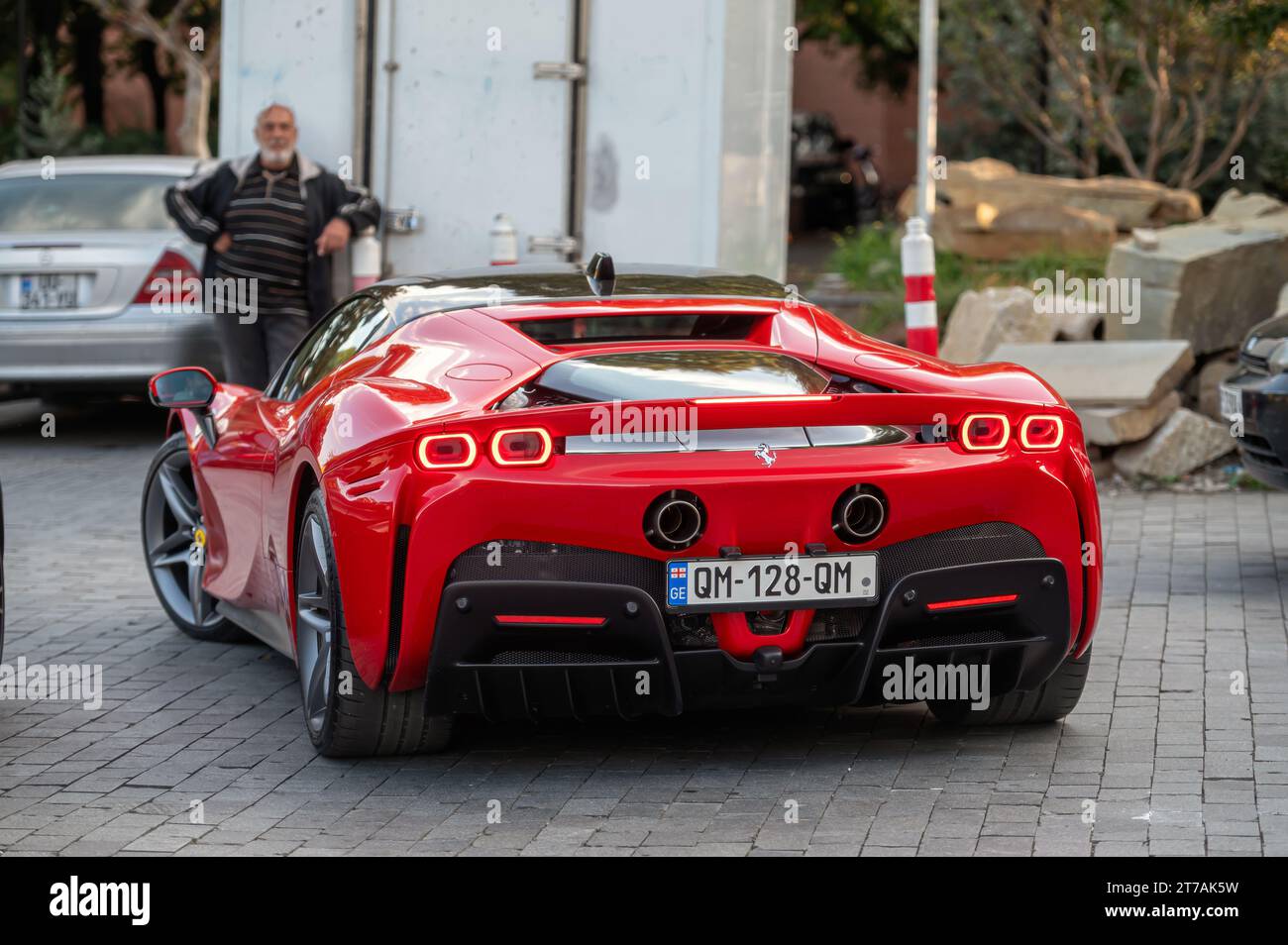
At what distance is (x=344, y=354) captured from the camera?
6.17m

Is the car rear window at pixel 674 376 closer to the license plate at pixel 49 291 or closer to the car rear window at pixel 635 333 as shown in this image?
the car rear window at pixel 635 333

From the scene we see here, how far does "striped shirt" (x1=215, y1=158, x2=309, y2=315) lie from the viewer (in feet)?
36.4

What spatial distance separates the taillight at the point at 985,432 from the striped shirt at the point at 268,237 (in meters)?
6.52

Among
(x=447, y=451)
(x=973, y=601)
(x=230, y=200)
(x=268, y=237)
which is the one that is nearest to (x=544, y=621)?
(x=447, y=451)

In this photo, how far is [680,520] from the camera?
5.02 metres

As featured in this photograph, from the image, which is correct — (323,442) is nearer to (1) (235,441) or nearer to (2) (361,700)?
(2) (361,700)

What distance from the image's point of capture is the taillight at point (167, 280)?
12.4 meters

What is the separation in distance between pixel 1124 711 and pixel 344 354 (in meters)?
2.55

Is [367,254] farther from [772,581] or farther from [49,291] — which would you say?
[772,581]

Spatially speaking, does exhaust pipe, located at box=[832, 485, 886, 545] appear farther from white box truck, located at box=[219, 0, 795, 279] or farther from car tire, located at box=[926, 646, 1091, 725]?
white box truck, located at box=[219, 0, 795, 279]

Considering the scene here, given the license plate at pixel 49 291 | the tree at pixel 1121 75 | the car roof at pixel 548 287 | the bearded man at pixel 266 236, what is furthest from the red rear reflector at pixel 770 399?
the tree at pixel 1121 75
